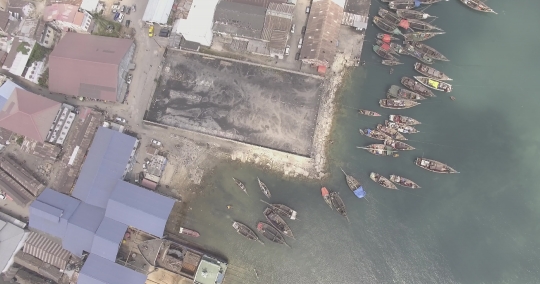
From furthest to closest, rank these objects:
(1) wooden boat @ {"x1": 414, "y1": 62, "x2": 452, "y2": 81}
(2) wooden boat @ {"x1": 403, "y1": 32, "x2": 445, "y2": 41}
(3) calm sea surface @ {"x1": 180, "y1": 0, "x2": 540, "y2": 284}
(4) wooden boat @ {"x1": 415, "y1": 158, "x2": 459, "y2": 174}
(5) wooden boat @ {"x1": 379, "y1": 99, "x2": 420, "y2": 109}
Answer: (2) wooden boat @ {"x1": 403, "y1": 32, "x2": 445, "y2": 41} → (1) wooden boat @ {"x1": 414, "y1": 62, "x2": 452, "y2": 81} → (5) wooden boat @ {"x1": 379, "y1": 99, "x2": 420, "y2": 109} → (4) wooden boat @ {"x1": 415, "y1": 158, "x2": 459, "y2": 174} → (3) calm sea surface @ {"x1": 180, "y1": 0, "x2": 540, "y2": 284}

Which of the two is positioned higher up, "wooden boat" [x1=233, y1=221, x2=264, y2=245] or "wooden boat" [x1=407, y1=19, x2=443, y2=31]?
"wooden boat" [x1=407, y1=19, x2=443, y2=31]

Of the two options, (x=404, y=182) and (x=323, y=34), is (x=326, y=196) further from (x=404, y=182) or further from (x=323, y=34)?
(x=323, y=34)

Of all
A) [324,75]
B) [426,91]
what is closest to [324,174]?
[324,75]

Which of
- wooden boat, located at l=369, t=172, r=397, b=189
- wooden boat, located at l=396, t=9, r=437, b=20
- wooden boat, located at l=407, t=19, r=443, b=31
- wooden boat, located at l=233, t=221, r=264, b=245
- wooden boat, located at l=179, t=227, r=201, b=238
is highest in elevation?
wooden boat, located at l=396, t=9, r=437, b=20

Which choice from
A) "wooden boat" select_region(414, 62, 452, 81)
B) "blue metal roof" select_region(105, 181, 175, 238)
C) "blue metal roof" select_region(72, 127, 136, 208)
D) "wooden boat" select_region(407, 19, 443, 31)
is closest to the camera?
"blue metal roof" select_region(105, 181, 175, 238)

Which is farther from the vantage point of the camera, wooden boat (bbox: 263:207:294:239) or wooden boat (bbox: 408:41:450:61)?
wooden boat (bbox: 408:41:450:61)

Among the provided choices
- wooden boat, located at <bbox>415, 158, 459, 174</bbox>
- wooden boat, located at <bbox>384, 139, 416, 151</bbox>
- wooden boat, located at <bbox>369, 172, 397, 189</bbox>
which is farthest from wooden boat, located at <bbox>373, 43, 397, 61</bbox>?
wooden boat, located at <bbox>369, 172, 397, 189</bbox>

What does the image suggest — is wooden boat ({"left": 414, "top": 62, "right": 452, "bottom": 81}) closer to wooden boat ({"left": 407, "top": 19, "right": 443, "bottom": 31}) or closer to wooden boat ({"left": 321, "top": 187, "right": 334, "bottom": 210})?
wooden boat ({"left": 407, "top": 19, "right": 443, "bottom": 31})

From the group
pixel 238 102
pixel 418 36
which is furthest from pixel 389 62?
pixel 238 102
